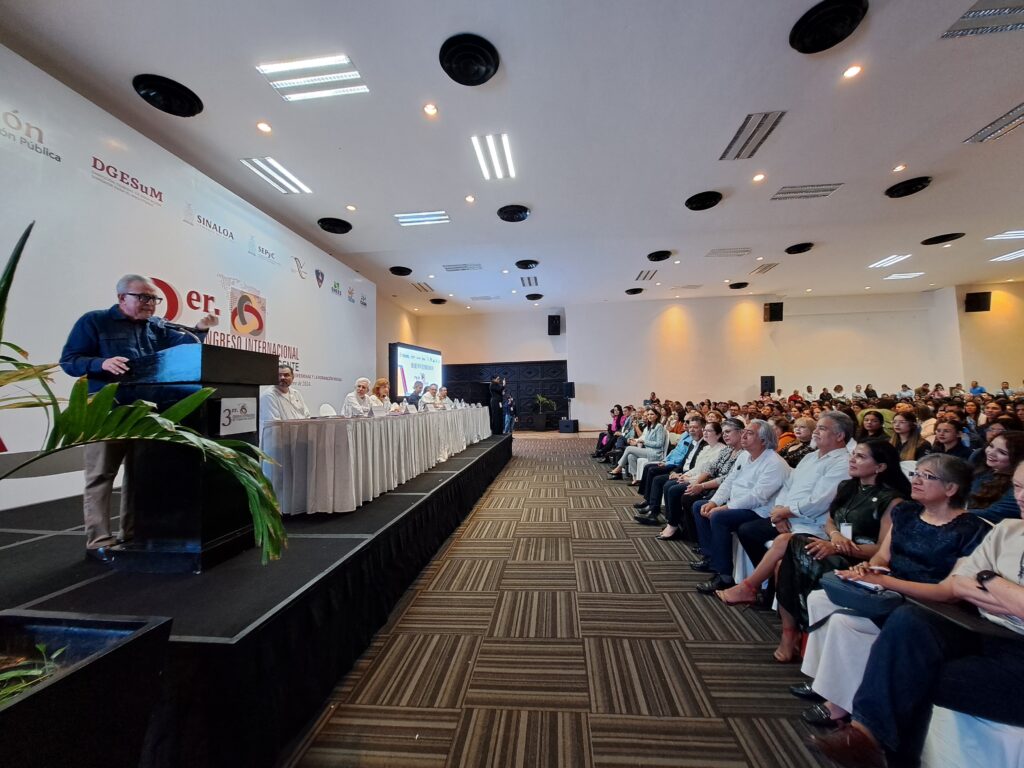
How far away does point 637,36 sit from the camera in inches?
114

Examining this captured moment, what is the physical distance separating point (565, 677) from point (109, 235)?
186 inches

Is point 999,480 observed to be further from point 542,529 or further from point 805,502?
point 542,529

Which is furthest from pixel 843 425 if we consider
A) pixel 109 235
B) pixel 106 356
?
pixel 109 235

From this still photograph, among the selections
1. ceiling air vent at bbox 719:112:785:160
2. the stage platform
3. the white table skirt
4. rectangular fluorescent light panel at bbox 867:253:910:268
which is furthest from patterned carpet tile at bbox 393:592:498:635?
rectangular fluorescent light panel at bbox 867:253:910:268

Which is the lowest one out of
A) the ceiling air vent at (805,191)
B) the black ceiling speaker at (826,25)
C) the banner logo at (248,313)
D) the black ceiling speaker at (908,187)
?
the banner logo at (248,313)

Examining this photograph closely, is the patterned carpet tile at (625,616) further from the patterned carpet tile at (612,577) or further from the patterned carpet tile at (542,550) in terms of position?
the patterned carpet tile at (542,550)

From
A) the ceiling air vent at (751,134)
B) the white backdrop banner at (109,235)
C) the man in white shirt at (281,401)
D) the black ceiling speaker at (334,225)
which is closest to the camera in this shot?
the white backdrop banner at (109,235)

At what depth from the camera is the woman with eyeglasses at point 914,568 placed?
138 cm

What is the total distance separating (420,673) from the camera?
1717 millimetres

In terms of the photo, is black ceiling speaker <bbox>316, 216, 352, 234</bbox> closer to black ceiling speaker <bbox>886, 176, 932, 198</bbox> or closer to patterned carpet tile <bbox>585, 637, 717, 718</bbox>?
patterned carpet tile <bbox>585, 637, 717, 718</bbox>

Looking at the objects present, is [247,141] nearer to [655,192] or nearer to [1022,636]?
[655,192]

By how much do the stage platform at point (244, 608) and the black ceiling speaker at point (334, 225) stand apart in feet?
15.4

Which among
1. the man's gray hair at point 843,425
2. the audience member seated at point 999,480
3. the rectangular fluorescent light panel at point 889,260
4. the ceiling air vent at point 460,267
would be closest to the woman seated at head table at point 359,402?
the man's gray hair at point 843,425

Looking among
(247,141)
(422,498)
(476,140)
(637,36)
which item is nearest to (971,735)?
(422,498)
